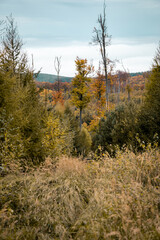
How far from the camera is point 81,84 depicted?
23.8 metres

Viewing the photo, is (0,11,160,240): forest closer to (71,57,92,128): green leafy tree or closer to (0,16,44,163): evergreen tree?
(0,16,44,163): evergreen tree

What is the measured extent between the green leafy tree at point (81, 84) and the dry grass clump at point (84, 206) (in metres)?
19.6

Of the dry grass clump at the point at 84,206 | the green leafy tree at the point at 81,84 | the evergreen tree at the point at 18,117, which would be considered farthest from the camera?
the green leafy tree at the point at 81,84

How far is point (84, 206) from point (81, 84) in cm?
2158

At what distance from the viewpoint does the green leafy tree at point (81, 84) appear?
77.5 ft

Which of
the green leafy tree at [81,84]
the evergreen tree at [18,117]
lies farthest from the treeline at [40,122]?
the green leafy tree at [81,84]

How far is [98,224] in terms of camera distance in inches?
98.0

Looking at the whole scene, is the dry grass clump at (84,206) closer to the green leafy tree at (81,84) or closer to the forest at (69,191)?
the forest at (69,191)

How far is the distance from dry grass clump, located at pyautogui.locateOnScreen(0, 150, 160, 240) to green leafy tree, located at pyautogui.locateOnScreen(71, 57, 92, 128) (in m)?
19.6

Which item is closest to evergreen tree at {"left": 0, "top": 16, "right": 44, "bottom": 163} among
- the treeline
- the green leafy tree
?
the treeline

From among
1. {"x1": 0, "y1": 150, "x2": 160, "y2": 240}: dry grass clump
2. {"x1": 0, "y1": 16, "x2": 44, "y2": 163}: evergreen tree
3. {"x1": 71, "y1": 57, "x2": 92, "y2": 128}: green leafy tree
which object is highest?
{"x1": 71, "y1": 57, "x2": 92, "y2": 128}: green leafy tree

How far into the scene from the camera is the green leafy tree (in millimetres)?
23625

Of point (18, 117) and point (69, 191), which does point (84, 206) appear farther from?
point (18, 117)

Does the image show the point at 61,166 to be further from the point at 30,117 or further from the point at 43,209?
the point at 30,117
